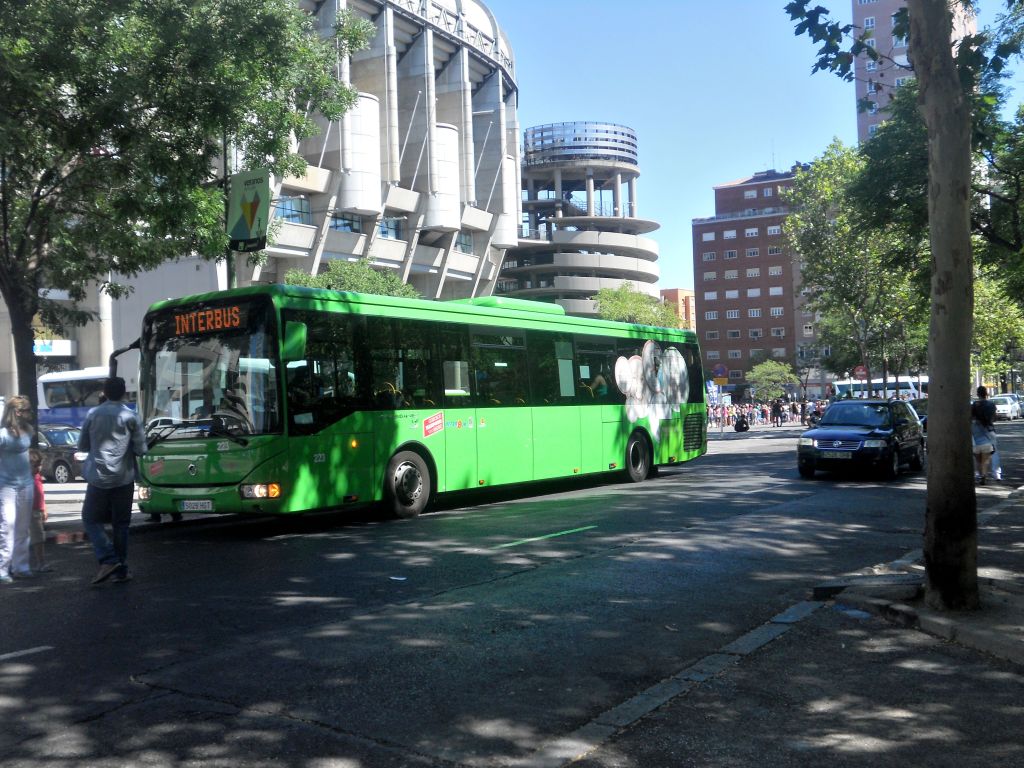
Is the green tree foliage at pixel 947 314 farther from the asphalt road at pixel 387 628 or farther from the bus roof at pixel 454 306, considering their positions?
the bus roof at pixel 454 306

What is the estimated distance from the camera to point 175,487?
A: 1135 cm

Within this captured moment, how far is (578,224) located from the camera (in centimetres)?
10325

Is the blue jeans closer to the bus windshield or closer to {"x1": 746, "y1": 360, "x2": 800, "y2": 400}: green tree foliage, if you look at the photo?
the bus windshield

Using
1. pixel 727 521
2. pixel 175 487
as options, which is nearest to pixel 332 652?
pixel 175 487

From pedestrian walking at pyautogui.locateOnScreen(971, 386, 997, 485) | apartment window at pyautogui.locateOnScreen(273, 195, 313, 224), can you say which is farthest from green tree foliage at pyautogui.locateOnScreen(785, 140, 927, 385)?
apartment window at pyautogui.locateOnScreen(273, 195, 313, 224)

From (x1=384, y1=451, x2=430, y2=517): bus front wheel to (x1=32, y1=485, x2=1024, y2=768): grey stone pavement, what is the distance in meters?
6.68

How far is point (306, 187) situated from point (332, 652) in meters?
48.0

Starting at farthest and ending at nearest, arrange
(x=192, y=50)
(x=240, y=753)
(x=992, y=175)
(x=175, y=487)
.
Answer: (x=992, y=175) → (x=192, y=50) → (x=175, y=487) → (x=240, y=753)

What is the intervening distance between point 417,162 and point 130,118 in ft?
153

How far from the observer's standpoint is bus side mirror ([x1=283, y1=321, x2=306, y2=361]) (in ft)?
36.7

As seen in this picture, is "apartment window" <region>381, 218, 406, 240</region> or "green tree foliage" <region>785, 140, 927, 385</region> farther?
"apartment window" <region>381, 218, 406, 240</region>

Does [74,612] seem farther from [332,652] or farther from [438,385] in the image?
[438,385]

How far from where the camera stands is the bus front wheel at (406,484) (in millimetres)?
12633

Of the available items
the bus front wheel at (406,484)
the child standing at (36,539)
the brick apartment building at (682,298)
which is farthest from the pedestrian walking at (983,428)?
the brick apartment building at (682,298)
